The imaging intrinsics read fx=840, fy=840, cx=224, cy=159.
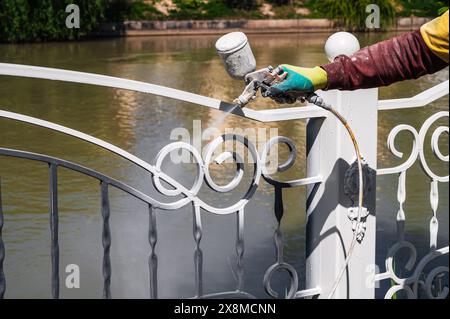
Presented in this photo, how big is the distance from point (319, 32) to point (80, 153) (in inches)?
560

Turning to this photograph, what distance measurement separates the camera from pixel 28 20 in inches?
643

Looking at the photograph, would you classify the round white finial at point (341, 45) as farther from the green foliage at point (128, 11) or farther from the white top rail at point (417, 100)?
the green foliage at point (128, 11)

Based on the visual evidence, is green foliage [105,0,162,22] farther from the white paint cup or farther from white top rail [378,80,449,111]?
the white paint cup

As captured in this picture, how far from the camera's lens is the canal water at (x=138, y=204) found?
3.30 meters

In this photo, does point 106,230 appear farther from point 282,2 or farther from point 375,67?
point 282,2

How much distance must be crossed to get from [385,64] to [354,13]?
57.2ft

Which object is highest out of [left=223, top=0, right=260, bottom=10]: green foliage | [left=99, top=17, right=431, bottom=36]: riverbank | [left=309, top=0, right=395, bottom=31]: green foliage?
[left=223, top=0, right=260, bottom=10]: green foliage

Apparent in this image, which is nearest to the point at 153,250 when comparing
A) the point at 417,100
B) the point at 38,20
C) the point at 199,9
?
the point at 417,100

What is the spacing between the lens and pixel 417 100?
1677mm

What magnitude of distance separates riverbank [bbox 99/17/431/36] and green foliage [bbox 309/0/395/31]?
0.23m

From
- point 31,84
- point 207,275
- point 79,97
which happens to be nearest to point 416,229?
point 207,275

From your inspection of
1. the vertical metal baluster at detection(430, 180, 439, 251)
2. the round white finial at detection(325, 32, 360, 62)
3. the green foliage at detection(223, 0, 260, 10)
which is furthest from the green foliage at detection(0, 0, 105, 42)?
the round white finial at detection(325, 32, 360, 62)

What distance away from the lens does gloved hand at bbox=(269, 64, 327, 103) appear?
1.38 meters
